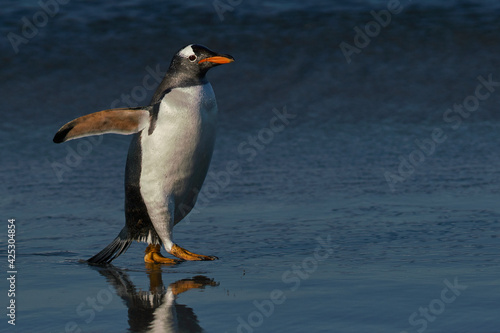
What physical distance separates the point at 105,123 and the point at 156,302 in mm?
1293

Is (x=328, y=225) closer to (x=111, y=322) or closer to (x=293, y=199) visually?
(x=293, y=199)

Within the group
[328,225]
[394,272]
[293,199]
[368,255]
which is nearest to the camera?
[394,272]

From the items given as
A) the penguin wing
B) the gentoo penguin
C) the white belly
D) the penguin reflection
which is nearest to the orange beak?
the gentoo penguin

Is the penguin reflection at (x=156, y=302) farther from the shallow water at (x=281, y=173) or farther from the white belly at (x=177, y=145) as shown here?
the white belly at (x=177, y=145)

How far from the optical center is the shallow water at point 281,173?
362cm

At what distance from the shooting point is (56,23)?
35.0 feet

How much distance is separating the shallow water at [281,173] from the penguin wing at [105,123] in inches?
25.0

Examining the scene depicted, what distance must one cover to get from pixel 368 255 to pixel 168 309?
1.27 m

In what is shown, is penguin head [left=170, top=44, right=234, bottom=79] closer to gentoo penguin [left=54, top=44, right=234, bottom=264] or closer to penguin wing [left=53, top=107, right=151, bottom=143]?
gentoo penguin [left=54, top=44, right=234, bottom=264]

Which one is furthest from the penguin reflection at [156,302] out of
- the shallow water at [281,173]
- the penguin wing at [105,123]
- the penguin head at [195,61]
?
the penguin head at [195,61]

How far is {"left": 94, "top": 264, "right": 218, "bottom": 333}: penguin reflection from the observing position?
332 cm

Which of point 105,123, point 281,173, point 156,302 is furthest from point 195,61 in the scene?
point 281,173

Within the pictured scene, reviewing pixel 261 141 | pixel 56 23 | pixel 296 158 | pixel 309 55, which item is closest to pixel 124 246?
pixel 296 158

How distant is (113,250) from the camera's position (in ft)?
15.2
